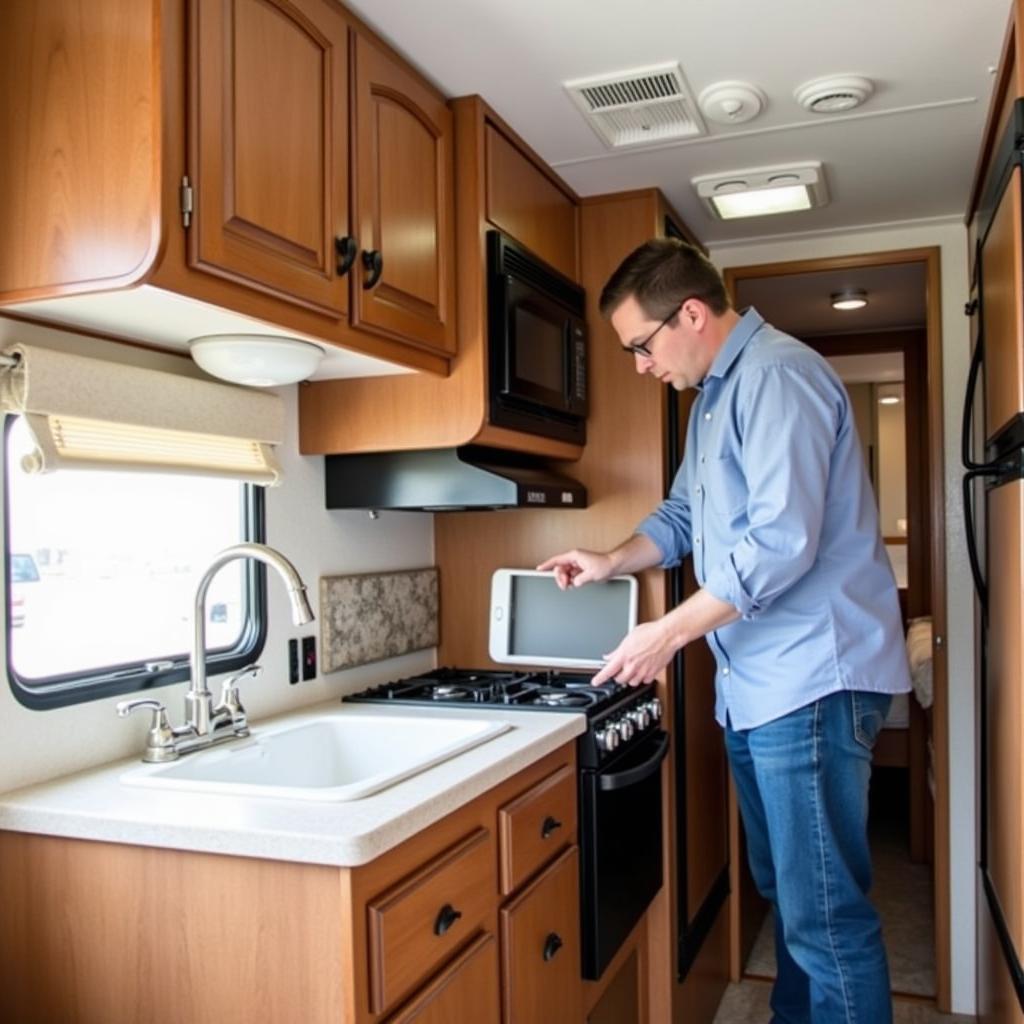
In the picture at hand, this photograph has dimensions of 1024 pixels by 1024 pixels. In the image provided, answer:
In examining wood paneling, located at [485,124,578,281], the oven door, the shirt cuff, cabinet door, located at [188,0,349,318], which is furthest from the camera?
wood paneling, located at [485,124,578,281]

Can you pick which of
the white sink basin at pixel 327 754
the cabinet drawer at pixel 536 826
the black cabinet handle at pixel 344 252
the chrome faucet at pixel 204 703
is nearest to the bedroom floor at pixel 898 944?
the cabinet drawer at pixel 536 826

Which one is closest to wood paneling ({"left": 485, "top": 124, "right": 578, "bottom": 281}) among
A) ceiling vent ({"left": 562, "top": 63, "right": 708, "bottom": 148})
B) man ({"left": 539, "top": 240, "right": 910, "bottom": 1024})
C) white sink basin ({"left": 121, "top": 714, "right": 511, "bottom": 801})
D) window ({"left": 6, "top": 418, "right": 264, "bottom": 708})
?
ceiling vent ({"left": 562, "top": 63, "right": 708, "bottom": 148})

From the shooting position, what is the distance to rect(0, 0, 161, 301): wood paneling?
1310mm

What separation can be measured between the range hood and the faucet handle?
0.72 m

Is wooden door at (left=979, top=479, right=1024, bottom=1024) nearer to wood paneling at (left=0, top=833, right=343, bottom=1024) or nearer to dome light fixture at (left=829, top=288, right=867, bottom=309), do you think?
wood paneling at (left=0, top=833, right=343, bottom=1024)

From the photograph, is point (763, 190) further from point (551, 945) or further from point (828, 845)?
point (551, 945)

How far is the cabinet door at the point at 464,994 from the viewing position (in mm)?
1416

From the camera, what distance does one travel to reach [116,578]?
1.83 metres

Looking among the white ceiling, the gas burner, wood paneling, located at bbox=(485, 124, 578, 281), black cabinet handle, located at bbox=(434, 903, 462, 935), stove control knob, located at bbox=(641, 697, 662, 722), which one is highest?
the white ceiling

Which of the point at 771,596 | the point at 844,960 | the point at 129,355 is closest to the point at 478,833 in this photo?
the point at 771,596

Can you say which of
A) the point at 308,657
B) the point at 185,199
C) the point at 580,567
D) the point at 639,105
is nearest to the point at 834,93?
the point at 639,105

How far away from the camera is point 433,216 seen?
81.4 inches

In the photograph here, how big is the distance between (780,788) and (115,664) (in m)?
1.27

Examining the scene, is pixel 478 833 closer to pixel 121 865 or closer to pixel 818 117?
pixel 121 865
